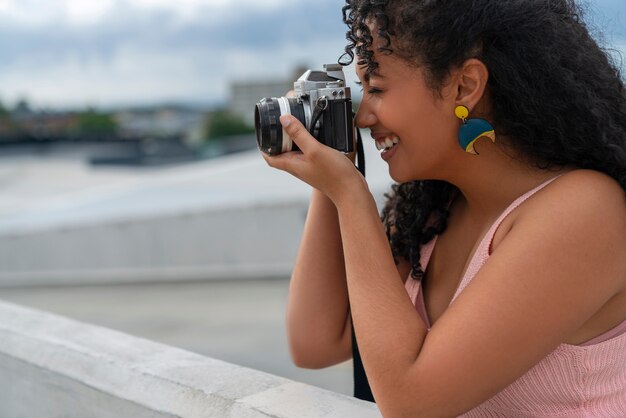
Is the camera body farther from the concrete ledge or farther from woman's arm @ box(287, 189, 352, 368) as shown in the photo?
the concrete ledge

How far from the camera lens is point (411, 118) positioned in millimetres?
1599

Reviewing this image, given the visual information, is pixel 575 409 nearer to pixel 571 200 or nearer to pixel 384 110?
pixel 571 200

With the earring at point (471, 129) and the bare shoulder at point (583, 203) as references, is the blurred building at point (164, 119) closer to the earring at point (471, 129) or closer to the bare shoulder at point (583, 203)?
the earring at point (471, 129)

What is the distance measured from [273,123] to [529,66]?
21.1 inches

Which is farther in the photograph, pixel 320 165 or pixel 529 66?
pixel 320 165

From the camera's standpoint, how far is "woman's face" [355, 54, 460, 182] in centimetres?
159

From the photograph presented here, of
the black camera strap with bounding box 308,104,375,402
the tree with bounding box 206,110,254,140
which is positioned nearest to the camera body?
the black camera strap with bounding box 308,104,375,402

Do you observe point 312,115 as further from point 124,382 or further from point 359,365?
point 124,382

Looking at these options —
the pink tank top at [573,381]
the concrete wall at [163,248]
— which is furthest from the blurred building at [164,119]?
the pink tank top at [573,381]

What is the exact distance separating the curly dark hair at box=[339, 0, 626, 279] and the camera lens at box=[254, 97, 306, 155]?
24 centimetres

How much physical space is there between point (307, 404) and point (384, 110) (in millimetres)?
694

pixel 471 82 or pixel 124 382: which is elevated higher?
pixel 471 82

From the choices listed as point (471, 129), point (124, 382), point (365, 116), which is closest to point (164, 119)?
point (124, 382)

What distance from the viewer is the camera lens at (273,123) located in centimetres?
175
